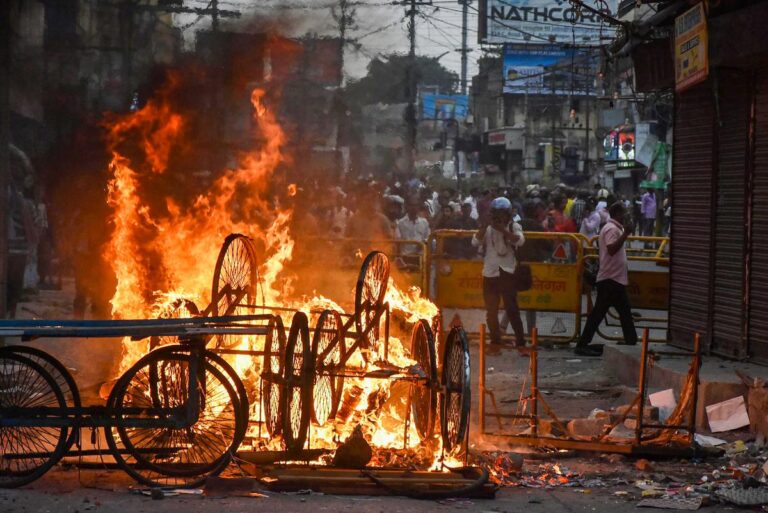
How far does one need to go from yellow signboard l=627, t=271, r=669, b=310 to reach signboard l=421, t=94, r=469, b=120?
53.8 meters

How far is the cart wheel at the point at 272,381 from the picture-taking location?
7.53 metres

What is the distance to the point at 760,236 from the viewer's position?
9.95 meters

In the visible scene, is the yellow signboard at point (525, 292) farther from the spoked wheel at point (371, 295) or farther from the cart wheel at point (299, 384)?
the cart wheel at point (299, 384)

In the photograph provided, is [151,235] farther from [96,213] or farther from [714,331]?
[714,331]

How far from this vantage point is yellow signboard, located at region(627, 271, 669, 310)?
15.2 metres

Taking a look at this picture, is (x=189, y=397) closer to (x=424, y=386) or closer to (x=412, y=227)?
(x=424, y=386)

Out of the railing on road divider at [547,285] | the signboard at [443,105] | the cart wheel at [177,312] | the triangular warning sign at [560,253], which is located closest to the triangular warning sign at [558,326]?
the railing on road divider at [547,285]

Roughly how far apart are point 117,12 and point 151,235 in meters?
4.76

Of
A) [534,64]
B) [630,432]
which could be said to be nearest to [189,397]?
[630,432]

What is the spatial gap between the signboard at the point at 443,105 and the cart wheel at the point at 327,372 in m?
61.1

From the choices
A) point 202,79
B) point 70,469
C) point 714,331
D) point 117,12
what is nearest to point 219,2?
point 202,79

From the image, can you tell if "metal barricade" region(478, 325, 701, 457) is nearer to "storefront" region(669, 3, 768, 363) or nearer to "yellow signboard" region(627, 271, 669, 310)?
"storefront" region(669, 3, 768, 363)

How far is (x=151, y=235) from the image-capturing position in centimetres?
1329

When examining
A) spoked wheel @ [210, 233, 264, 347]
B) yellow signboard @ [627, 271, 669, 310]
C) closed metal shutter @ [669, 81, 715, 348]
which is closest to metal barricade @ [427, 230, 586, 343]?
yellow signboard @ [627, 271, 669, 310]
